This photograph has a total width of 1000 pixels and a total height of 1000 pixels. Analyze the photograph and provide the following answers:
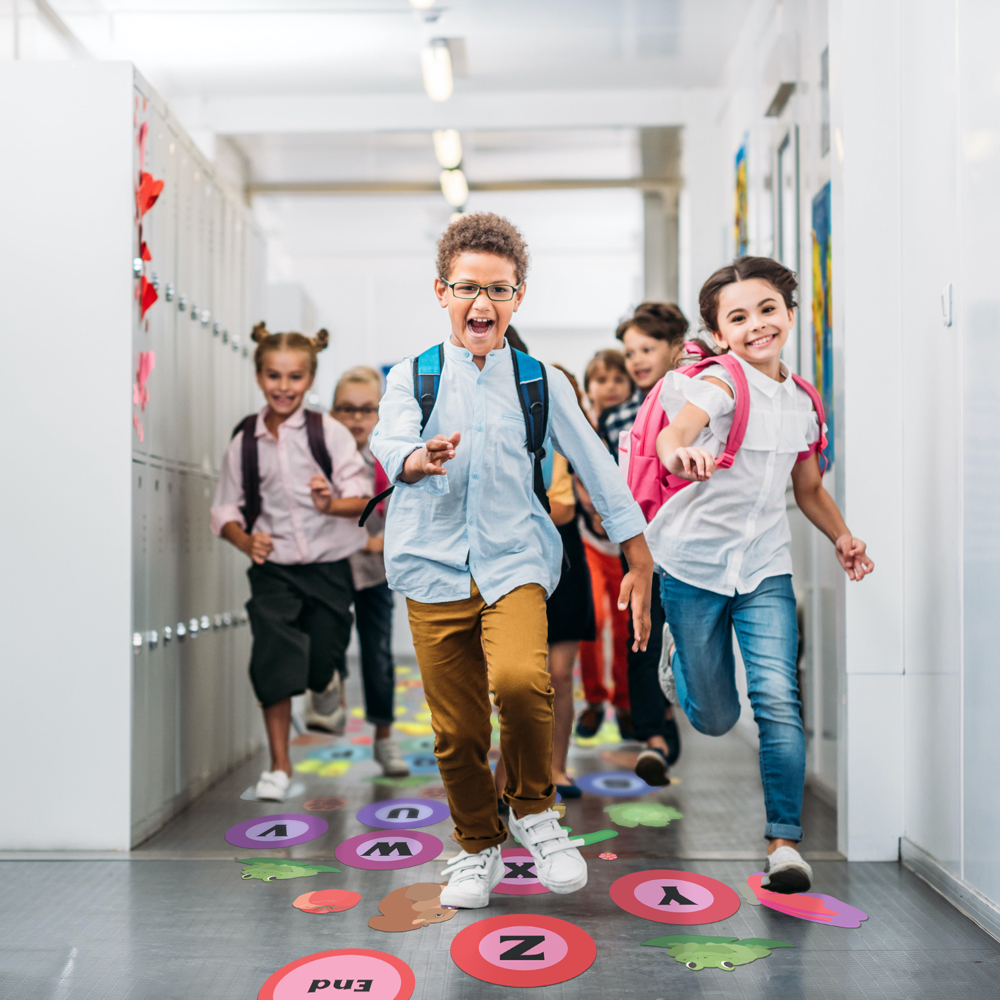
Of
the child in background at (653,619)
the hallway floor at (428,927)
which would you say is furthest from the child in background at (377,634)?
the child in background at (653,619)

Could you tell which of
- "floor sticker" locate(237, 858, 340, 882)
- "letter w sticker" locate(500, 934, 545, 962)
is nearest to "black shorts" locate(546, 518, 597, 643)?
"floor sticker" locate(237, 858, 340, 882)

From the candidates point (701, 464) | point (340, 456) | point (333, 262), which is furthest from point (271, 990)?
point (333, 262)

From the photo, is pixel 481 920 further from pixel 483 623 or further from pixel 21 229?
pixel 21 229

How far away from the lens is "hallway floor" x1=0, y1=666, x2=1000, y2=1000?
1.86m

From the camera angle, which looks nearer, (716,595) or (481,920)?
(481,920)

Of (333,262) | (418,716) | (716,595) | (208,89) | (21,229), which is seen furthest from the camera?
(333,262)

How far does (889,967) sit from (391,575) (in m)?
1.22

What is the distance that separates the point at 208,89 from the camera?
5363mm

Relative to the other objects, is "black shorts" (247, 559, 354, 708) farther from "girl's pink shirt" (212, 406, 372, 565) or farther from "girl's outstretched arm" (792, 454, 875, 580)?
"girl's outstretched arm" (792, 454, 875, 580)

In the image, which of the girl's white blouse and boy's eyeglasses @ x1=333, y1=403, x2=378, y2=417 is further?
boy's eyeglasses @ x1=333, y1=403, x2=378, y2=417

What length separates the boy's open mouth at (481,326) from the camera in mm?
2168

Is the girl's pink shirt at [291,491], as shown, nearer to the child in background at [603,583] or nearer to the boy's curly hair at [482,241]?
the child in background at [603,583]

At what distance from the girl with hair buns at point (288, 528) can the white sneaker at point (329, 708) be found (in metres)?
0.09

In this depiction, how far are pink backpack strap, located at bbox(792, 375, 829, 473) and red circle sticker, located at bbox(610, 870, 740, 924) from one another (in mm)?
1023
